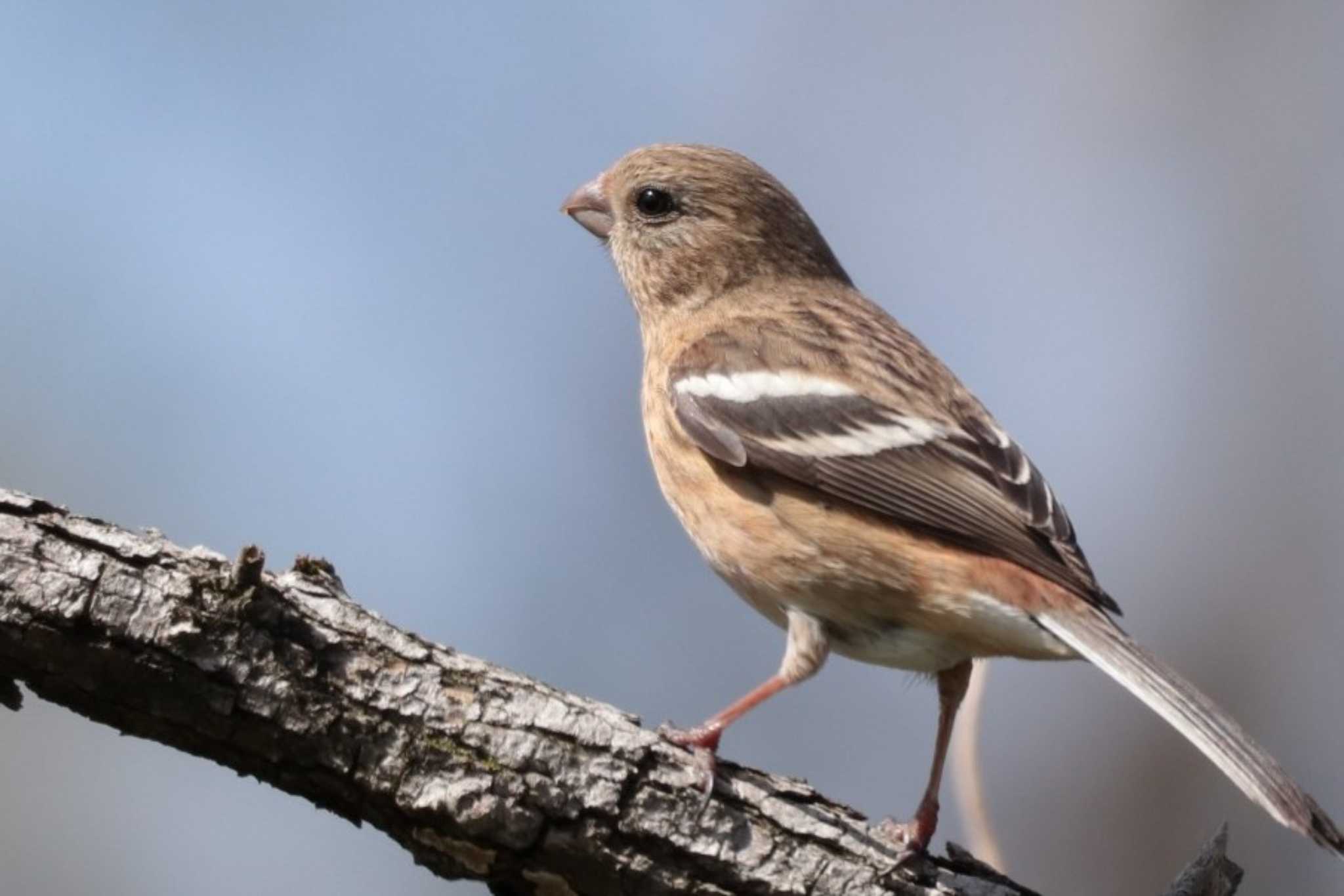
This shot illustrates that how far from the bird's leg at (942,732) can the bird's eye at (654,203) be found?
2.55 m

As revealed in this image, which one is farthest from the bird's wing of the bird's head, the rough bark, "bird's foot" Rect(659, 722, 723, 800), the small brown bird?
the rough bark

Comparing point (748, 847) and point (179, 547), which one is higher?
point (179, 547)

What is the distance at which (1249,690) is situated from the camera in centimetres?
880

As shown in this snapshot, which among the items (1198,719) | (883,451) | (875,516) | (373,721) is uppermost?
(883,451)

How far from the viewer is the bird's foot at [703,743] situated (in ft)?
14.5

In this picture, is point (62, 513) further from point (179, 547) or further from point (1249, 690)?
point (1249, 690)

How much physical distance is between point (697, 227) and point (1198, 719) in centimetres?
324

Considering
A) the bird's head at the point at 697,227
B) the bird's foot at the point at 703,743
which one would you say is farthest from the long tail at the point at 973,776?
the bird's head at the point at 697,227

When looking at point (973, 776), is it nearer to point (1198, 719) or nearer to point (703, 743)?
point (1198, 719)

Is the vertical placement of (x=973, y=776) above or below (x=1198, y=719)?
below

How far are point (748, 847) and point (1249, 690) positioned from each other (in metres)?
5.29

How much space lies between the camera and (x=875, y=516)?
5.30 meters

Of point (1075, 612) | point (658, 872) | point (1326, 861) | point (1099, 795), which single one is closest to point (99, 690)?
point (658, 872)

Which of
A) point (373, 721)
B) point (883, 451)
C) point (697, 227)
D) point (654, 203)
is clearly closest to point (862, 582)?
point (883, 451)
